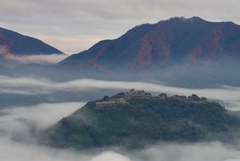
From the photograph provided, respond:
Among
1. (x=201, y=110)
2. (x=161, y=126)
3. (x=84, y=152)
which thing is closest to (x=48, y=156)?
(x=84, y=152)

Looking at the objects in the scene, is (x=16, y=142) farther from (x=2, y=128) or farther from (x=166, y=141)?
(x=166, y=141)

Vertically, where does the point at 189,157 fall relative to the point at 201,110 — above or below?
below

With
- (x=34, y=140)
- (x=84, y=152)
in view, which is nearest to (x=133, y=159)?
(x=84, y=152)

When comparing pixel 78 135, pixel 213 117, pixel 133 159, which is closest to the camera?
pixel 133 159

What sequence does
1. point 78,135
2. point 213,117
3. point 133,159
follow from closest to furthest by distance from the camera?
point 133,159 → point 78,135 → point 213,117

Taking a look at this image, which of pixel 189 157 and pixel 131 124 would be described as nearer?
pixel 189 157

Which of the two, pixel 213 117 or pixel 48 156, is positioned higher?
pixel 213 117

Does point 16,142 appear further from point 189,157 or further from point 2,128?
point 189,157
